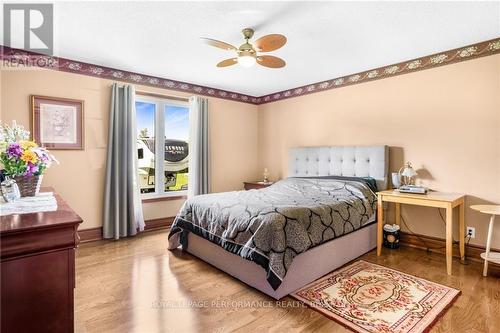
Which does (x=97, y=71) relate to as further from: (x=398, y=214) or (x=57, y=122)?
(x=398, y=214)

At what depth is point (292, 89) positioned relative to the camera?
493cm

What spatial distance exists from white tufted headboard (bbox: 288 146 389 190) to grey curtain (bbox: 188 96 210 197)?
1560 millimetres

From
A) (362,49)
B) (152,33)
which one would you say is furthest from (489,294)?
(152,33)

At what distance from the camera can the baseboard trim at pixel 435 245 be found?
2.98m

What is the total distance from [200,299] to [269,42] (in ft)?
7.51

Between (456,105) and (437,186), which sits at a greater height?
(456,105)

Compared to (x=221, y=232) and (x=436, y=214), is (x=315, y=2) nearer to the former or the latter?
(x=221, y=232)

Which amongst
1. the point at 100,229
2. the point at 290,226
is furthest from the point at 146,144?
the point at 290,226

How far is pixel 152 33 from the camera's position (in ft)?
8.84

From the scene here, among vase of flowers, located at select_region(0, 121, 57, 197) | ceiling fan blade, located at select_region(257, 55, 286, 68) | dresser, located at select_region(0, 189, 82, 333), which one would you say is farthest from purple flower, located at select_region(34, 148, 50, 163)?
ceiling fan blade, located at select_region(257, 55, 286, 68)

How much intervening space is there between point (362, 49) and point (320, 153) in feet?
5.64

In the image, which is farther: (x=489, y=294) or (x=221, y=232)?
(x=221, y=232)

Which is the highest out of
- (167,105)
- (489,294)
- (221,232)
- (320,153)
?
(167,105)

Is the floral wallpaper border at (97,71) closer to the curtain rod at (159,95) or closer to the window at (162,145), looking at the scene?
the curtain rod at (159,95)
